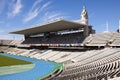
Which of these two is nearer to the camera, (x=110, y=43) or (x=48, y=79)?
(x=48, y=79)

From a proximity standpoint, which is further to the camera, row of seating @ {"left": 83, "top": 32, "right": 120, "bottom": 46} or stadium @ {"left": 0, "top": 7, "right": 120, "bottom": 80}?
row of seating @ {"left": 83, "top": 32, "right": 120, "bottom": 46}

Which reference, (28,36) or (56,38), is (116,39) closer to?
(56,38)

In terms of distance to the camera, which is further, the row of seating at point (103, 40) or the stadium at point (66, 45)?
the row of seating at point (103, 40)

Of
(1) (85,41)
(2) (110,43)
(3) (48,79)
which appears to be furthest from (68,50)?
(3) (48,79)

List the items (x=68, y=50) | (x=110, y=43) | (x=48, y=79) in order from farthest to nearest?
1. (x=68, y=50)
2. (x=110, y=43)
3. (x=48, y=79)

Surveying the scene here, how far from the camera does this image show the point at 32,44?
7125 centimetres

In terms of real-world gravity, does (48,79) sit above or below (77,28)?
below

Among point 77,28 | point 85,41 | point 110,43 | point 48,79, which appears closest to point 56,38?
point 77,28

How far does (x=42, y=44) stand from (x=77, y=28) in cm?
1468

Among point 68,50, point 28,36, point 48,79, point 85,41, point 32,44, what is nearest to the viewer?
point 48,79

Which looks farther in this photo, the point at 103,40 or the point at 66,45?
the point at 66,45

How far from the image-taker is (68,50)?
5428cm

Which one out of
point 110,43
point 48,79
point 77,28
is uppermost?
point 77,28

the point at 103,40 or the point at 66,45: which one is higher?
the point at 103,40
